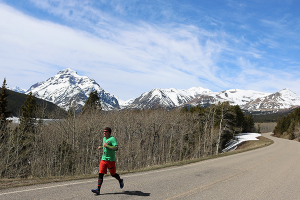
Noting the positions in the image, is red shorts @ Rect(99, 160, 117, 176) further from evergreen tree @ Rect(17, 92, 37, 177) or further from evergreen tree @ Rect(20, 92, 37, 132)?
evergreen tree @ Rect(20, 92, 37, 132)

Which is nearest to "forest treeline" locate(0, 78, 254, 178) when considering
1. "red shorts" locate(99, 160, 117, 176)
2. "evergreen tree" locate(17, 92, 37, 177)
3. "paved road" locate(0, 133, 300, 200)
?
"evergreen tree" locate(17, 92, 37, 177)

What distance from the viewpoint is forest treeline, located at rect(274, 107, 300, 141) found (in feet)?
211

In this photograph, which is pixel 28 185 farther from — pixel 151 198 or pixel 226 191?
pixel 226 191

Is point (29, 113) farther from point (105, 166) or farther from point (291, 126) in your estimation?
point (291, 126)

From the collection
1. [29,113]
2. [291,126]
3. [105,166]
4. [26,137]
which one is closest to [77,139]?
[26,137]

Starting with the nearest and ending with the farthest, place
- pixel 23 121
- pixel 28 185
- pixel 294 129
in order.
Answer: pixel 28 185, pixel 23 121, pixel 294 129

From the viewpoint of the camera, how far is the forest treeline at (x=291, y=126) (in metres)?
64.4

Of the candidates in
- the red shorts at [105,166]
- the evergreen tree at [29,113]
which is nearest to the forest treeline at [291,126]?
the evergreen tree at [29,113]

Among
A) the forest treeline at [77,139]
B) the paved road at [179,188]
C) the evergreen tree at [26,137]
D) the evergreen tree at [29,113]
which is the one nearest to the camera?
the paved road at [179,188]

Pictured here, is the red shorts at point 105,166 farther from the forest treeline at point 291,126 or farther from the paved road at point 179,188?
the forest treeline at point 291,126

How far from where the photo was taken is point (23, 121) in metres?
26.9

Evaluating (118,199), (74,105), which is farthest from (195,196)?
(74,105)

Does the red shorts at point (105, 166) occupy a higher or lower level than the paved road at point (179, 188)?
higher

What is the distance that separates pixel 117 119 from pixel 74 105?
719 centimetres
